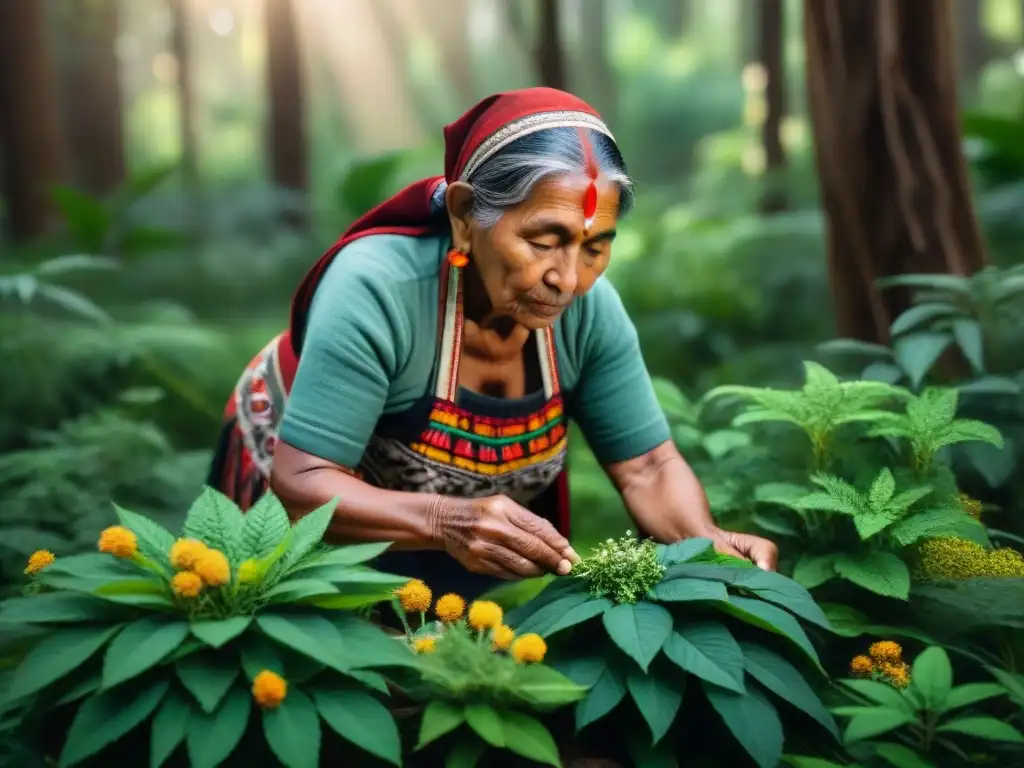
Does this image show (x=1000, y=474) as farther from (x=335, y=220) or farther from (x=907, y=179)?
(x=335, y=220)

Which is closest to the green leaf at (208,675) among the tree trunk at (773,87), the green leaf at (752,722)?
A: the green leaf at (752,722)

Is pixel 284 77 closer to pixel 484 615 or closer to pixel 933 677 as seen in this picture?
pixel 484 615

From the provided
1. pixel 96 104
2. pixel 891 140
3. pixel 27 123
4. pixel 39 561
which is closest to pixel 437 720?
pixel 39 561

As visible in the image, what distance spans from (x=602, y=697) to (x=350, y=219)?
7162mm

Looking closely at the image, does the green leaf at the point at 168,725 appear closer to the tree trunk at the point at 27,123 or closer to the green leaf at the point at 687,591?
the green leaf at the point at 687,591

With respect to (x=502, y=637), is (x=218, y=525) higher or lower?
higher

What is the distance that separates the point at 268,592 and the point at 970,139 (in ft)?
20.4

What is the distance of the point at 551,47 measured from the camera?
21.0 ft

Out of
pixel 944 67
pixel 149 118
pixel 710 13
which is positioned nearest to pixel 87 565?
pixel 944 67

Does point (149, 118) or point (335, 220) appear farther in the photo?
point (149, 118)

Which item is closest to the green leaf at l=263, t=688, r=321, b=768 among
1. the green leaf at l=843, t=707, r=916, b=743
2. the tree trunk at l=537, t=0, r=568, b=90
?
the green leaf at l=843, t=707, r=916, b=743

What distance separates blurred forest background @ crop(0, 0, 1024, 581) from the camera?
418 cm

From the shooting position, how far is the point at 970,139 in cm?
714

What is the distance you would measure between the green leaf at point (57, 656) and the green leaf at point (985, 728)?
Result: 166 cm
